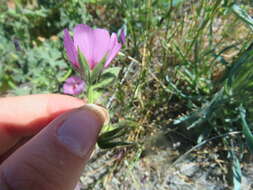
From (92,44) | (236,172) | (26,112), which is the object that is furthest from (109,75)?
(236,172)

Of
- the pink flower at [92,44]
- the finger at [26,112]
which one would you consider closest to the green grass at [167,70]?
the finger at [26,112]

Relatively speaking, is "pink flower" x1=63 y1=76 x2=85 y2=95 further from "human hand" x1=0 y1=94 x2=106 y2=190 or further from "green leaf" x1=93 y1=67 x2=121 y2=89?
"human hand" x1=0 y1=94 x2=106 y2=190

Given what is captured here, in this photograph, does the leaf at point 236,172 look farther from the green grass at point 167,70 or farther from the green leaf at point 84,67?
the green leaf at point 84,67

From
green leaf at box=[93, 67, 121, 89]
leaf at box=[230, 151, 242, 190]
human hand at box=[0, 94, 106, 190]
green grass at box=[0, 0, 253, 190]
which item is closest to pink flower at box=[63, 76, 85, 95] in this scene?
green grass at box=[0, 0, 253, 190]

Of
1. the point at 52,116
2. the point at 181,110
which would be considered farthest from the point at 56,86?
the point at 181,110

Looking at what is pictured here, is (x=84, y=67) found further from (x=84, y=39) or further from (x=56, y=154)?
(x=56, y=154)

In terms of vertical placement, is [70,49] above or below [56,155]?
above
